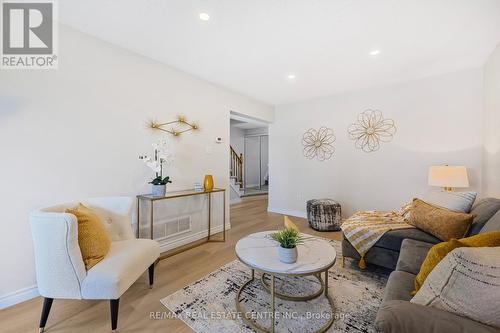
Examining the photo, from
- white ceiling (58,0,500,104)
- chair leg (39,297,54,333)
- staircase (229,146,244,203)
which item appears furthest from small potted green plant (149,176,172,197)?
staircase (229,146,244,203)

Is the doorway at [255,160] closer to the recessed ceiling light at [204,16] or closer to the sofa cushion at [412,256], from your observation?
the recessed ceiling light at [204,16]

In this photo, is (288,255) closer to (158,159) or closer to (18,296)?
(158,159)

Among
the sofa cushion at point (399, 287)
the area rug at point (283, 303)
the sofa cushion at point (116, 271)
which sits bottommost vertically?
the area rug at point (283, 303)

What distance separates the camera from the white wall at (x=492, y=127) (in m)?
2.32

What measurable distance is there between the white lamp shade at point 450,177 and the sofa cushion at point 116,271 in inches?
142

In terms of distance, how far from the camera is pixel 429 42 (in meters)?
2.30

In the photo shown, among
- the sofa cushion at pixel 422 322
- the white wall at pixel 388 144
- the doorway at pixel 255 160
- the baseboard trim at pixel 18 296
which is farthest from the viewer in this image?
the doorway at pixel 255 160

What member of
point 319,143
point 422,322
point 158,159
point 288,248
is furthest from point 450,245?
point 319,143

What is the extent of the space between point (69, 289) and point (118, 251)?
14.1 inches

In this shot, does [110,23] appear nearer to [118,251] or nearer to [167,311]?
[118,251]

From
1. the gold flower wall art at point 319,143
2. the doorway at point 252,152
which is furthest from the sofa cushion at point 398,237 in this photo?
the doorway at point 252,152

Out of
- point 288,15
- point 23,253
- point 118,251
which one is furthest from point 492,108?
point 23,253

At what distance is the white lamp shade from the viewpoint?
2693mm

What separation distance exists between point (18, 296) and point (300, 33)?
3505 millimetres
